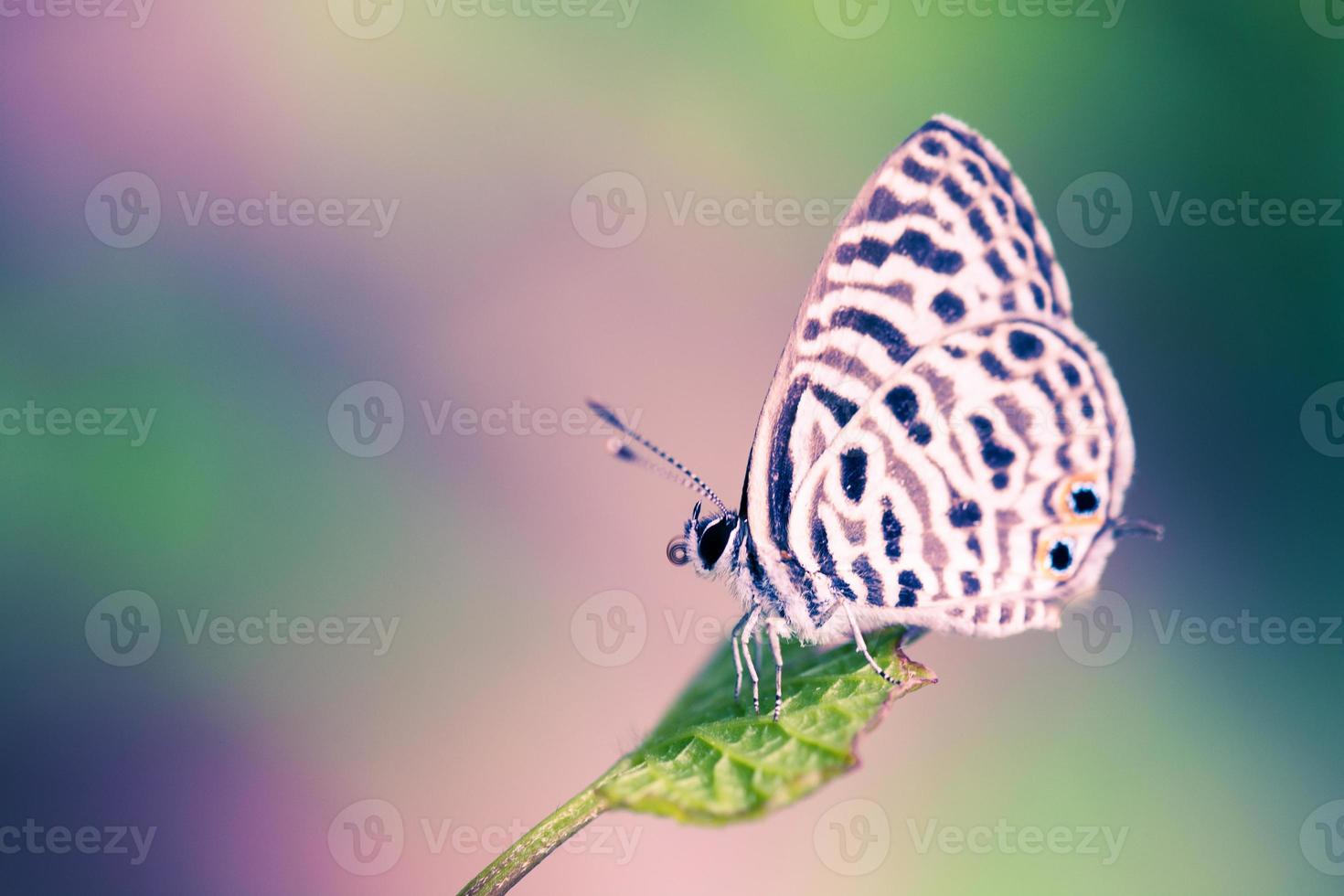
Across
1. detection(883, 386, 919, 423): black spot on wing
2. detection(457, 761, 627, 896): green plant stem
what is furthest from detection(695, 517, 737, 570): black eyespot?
detection(457, 761, 627, 896): green plant stem

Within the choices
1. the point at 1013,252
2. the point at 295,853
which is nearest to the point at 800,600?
the point at 1013,252

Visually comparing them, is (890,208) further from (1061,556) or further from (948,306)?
(1061,556)

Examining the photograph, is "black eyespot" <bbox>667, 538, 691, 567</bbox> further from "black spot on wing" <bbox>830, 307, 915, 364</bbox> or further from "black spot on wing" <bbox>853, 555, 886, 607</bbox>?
"black spot on wing" <bbox>830, 307, 915, 364</bbox>

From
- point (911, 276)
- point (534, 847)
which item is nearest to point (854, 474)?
point (911, 276)

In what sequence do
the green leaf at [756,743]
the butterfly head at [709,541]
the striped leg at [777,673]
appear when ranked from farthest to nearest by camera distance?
1. the butterfly head at [709,541]
2. the striped leg at [777,673]
3. the green leaf at [756,743]

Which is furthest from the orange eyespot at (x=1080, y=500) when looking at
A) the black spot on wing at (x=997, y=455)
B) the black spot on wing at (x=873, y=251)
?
the black spot on wing at (x=873, y=251)

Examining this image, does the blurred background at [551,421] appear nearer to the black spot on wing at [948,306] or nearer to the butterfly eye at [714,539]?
the butterfly eye at [714,539]

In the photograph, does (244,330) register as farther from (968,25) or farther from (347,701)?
(968,25)
